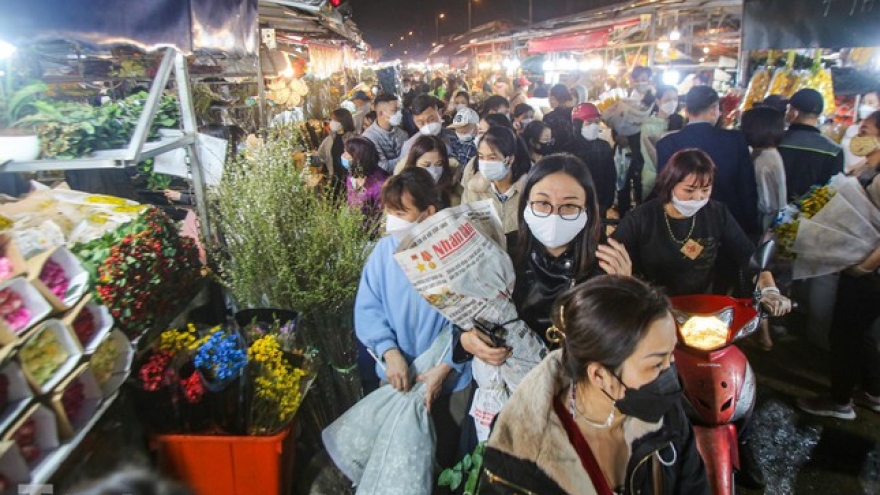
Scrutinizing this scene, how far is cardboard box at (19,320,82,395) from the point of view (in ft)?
6.53

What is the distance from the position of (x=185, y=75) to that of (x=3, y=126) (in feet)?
3.69

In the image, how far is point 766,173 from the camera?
4980mm

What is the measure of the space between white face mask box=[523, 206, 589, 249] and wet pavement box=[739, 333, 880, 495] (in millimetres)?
2139

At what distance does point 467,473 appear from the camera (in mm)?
2553

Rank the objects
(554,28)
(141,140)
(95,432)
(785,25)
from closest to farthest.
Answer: (95,432)
(141,140)
(785,25)
(554,28)

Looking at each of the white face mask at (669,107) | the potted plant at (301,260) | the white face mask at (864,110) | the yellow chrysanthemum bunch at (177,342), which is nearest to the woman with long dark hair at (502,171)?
the potted plant at (301,260)

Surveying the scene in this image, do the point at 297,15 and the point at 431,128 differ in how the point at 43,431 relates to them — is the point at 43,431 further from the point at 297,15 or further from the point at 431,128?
the point at 297,15

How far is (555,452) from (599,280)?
582 millimetres

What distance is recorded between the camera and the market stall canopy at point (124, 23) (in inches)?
93.7

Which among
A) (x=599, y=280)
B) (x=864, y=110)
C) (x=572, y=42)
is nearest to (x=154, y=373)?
(x=599, y=280)

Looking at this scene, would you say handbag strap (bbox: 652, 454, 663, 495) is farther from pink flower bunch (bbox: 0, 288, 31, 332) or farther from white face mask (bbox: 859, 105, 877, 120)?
white face mask (bbox: 859, 105, 877, 120)

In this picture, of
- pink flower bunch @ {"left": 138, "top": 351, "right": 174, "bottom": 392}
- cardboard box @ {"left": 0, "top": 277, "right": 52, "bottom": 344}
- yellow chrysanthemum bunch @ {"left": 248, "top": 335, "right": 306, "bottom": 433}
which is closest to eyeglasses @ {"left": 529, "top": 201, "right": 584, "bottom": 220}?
yellow chrysanthemum bunch @ {"left": 248, "top": 335, "right": 306, "bottom": 433}

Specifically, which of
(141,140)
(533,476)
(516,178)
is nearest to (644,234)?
(516,178)

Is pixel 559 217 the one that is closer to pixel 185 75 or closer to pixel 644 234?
pixel 644 234
